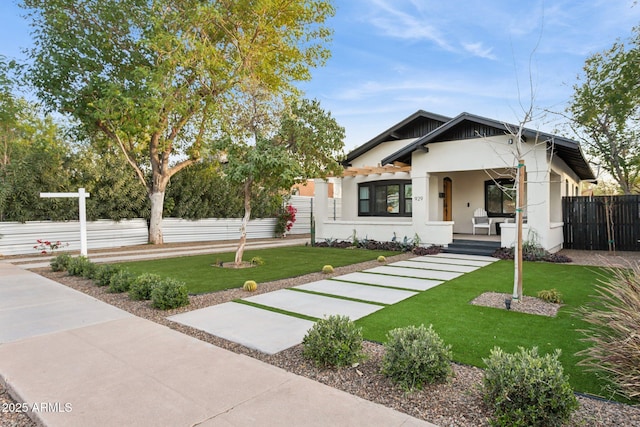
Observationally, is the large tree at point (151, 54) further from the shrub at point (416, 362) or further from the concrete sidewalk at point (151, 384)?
the shrub at point (416, 362)

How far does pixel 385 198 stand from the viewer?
15.5 m

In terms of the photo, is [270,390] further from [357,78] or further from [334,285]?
[357,78]

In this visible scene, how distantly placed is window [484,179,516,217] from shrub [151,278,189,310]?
13122mm

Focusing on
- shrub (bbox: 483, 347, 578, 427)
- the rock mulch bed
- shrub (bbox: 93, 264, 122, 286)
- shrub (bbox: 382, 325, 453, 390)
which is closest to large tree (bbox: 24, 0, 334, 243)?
shrub (bbox: 93, 264, 122, 286)

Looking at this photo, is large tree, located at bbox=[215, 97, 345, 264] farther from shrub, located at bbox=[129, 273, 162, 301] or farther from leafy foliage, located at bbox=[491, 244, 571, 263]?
leafy foliage, located at bbox=[491, 244, 571, 263]

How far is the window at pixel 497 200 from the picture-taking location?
1443 centimetres

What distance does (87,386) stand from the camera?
286 cm

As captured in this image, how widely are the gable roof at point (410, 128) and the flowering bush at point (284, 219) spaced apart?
5.59 meters

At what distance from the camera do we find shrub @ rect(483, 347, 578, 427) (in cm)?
229

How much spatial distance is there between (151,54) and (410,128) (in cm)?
1054

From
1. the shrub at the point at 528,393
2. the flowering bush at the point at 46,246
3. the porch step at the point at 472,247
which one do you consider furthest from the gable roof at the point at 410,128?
the shrub at the point at 528,393

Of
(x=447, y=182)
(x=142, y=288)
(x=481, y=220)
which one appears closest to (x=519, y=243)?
(x=142, y=288)

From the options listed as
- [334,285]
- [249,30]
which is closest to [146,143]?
[249,30]

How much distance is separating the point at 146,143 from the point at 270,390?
46.6 feet
